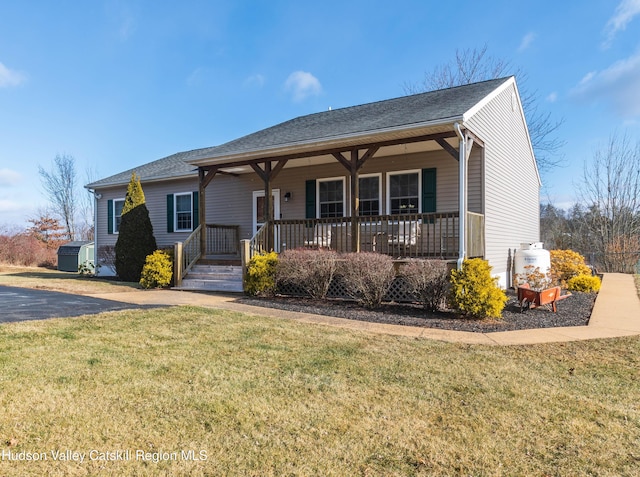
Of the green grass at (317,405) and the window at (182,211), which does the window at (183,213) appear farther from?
the green grass at (317,405)

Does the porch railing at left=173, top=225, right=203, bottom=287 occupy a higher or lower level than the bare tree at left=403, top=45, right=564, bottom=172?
lower

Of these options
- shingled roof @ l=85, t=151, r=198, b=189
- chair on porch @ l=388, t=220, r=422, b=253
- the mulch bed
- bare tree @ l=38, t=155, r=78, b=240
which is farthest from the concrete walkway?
bare tree @ l=38, t=155, r=78, b=240

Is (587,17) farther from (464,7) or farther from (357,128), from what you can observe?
(357,128)

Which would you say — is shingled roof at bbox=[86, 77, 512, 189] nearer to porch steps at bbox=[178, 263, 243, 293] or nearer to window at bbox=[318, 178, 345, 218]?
window at bbox=[318, 178, 345, 218]

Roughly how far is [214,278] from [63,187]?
28485mm

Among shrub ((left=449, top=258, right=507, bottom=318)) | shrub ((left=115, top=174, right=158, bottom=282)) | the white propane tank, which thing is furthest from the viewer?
shrub ((left=115, top=174, right=158, bottom=282))

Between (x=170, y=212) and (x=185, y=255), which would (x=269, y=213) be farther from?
(x=170, y=212)

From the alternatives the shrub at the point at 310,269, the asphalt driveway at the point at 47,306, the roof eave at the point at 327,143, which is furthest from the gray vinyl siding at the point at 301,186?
the asphalt driveway at the point at 47,306

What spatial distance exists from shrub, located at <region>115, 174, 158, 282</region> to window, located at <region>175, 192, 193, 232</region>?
1.76 metres

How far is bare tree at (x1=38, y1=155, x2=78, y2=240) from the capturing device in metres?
30.7

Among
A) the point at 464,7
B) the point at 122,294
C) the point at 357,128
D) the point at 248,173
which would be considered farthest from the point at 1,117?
the point at 464,7

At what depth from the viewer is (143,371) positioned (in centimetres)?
342

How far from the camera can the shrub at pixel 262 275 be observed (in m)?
8.45

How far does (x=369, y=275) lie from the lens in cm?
710
